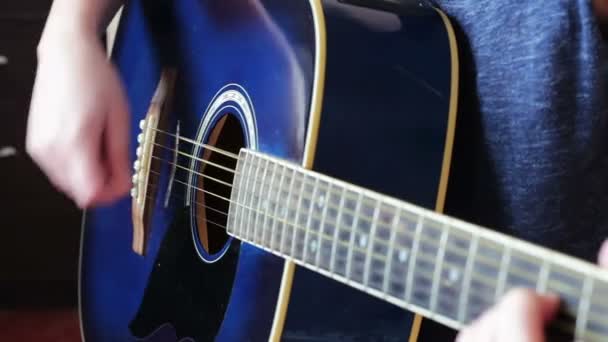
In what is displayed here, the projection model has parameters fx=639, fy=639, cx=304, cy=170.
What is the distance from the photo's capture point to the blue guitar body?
0.55 metres

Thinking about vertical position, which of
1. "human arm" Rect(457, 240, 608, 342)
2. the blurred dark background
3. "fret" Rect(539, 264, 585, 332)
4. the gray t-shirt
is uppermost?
the gray t-shirt

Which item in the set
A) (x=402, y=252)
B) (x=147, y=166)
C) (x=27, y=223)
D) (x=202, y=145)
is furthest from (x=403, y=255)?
(x=27, y=223)

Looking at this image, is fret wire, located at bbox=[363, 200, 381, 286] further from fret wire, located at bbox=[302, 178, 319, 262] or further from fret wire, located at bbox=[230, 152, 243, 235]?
fret wire, located at bbox=[230, 152, 243, 235]

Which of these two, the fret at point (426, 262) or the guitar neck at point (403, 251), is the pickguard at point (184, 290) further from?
the fret at point (426, 262)

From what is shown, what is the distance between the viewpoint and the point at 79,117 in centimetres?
66

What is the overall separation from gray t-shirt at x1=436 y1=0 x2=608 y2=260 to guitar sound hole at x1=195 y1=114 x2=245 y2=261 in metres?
0.23

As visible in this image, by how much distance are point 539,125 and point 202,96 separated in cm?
37

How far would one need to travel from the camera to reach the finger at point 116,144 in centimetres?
68

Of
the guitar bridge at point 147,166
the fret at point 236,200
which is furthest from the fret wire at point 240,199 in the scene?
the guitar bridge at point 147,166

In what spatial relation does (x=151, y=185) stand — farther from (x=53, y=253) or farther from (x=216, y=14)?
(x=53, y=253)

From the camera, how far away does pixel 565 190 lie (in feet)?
1.69

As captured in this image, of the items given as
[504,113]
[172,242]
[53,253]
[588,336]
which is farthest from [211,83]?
[53,253]

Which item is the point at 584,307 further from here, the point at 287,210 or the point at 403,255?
the point at 287,210

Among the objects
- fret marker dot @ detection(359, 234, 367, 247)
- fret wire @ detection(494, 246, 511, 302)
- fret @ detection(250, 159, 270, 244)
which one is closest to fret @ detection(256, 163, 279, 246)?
fret @ detection(250, 159, 270, 244)
